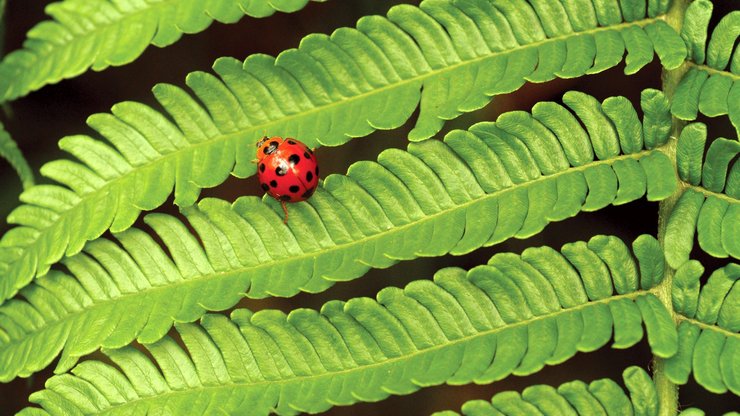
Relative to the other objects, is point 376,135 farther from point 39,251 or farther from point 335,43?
point 39,251

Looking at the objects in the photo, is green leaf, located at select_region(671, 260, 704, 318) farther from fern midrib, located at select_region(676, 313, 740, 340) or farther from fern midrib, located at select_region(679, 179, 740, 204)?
fern midrib, located at select_region(679, 179, 740, 204)

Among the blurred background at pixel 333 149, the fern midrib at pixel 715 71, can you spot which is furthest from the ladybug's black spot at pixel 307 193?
the blurred background at pixel 333 149

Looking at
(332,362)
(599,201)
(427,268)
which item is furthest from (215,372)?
(427,268)

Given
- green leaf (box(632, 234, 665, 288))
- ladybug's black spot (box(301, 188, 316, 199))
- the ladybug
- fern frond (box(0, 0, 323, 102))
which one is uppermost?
fern frond (box(0, 0, 323, 102))

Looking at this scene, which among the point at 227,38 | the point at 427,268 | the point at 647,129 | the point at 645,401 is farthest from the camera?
the point at 227,38

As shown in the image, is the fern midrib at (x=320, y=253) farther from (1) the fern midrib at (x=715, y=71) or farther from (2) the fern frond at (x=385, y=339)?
(1) the fern midrib at (x=715, y=71)

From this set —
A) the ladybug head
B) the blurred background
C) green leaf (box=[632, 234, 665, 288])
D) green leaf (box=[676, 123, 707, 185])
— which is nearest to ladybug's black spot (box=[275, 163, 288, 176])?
the ladybug head

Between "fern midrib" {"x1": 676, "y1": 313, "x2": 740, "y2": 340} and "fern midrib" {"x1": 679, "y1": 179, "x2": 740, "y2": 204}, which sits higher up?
"fern midrib" {"x1": 679, "y1": 179, "x2": 740, "y2": 204}
